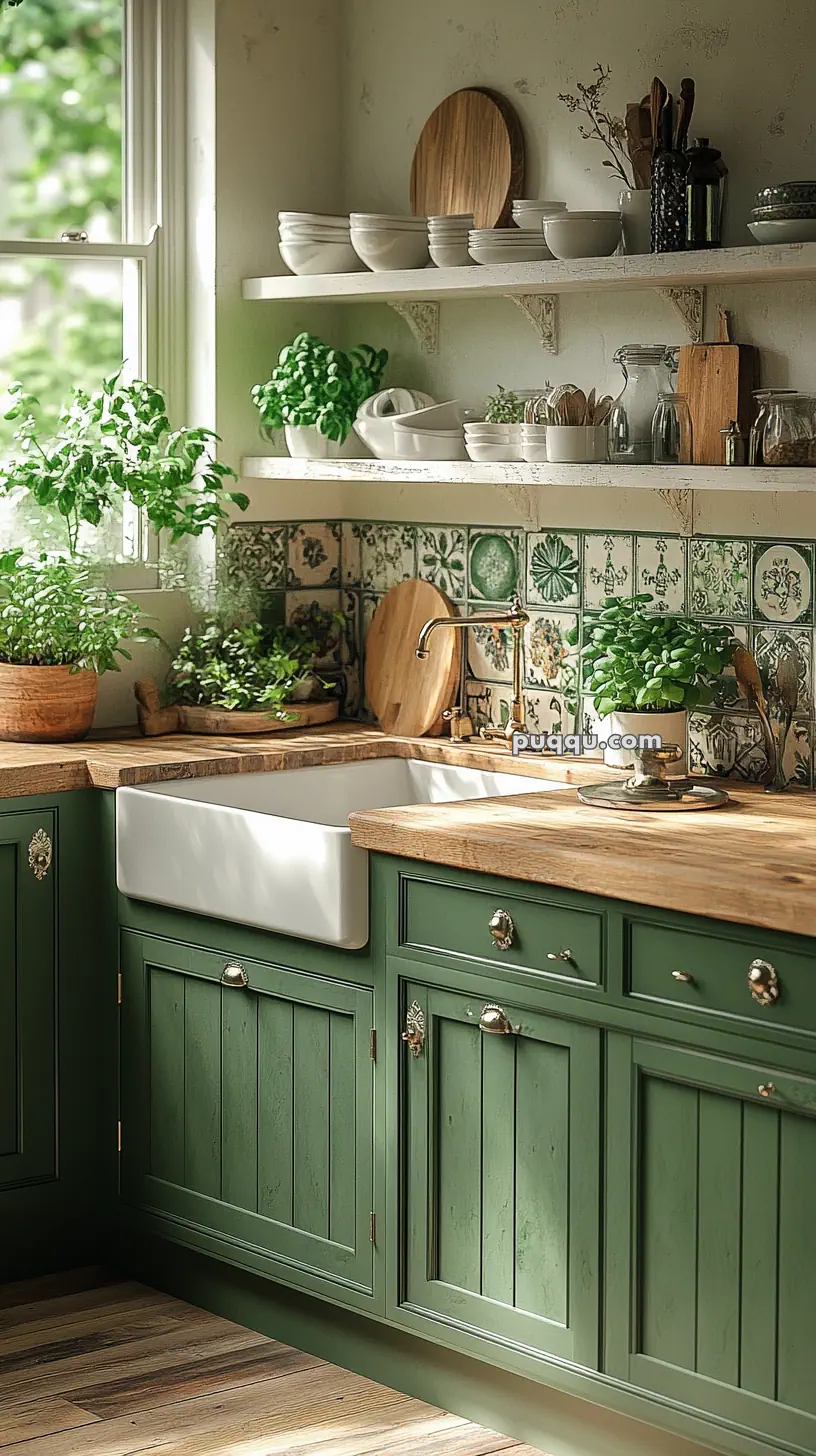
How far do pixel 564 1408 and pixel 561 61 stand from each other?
2.43m

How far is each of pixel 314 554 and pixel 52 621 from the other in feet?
2.33

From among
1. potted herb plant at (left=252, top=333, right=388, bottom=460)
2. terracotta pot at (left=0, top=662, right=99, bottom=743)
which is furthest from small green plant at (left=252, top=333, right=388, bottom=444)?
terracotta pot at (left=0, top=662, right=99, bottom=743)

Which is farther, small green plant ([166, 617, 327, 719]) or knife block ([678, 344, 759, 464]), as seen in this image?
small green plant ([166, 617, 327, 719])

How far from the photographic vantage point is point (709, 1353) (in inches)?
110

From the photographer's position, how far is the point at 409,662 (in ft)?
13.8

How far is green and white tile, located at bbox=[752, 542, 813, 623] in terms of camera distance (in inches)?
137

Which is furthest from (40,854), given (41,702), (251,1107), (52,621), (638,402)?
(638,402)

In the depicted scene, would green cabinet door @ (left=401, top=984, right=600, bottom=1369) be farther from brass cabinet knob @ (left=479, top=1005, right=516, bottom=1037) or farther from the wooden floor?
the wooden floor

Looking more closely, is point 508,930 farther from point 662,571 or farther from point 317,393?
point 317,393

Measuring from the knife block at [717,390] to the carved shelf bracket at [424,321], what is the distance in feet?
2.58

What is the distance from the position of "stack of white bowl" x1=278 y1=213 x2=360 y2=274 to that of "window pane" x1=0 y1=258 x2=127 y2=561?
1.26 ft

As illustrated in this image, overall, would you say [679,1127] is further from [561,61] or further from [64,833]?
[561,61]

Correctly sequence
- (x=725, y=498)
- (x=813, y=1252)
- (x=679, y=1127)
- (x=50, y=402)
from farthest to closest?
(x=50, y=402)
(x=725, y=498)
(x=679, y=1127)
(x=813, y=1252)

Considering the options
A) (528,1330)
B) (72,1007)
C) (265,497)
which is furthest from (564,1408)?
(265,497)
